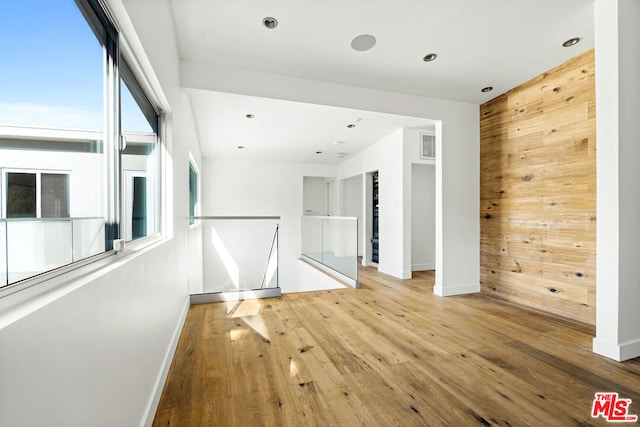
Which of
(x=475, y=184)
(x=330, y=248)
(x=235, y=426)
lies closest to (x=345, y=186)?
(x=330, y=248)

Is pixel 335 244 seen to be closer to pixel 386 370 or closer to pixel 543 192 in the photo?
pixel 543 192

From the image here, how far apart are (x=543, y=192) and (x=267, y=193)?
19.3 feet

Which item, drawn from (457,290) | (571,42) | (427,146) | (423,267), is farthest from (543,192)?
(423,267)

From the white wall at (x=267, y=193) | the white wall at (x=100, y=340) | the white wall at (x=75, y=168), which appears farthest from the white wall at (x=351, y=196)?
the white wall at (x=75, y=168)

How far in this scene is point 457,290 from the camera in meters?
3.94

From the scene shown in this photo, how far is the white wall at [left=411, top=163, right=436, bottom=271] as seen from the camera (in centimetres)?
586

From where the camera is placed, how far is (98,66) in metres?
1.13

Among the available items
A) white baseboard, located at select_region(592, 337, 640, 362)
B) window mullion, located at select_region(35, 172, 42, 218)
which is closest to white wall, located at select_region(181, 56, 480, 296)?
white baseboard, located at select_region(592, 337, 640, 362)

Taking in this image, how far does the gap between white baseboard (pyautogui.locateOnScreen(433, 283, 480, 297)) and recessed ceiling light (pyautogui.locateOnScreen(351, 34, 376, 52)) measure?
302 cm

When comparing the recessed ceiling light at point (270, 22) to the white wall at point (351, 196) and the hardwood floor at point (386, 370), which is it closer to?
the hardwood floor at point (386, 370)

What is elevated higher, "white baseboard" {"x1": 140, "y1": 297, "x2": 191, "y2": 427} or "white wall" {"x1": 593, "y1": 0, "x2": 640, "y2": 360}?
"white wall" {"x1": 593, "y1": 0, "x2": 640, "y2": 360}

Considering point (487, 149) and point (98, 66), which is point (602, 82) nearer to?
point (487, 149)

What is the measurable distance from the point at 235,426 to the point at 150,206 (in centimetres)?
148

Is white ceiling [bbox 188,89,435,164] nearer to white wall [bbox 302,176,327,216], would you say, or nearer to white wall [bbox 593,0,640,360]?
white wall [bbox 593,0,640,360]
